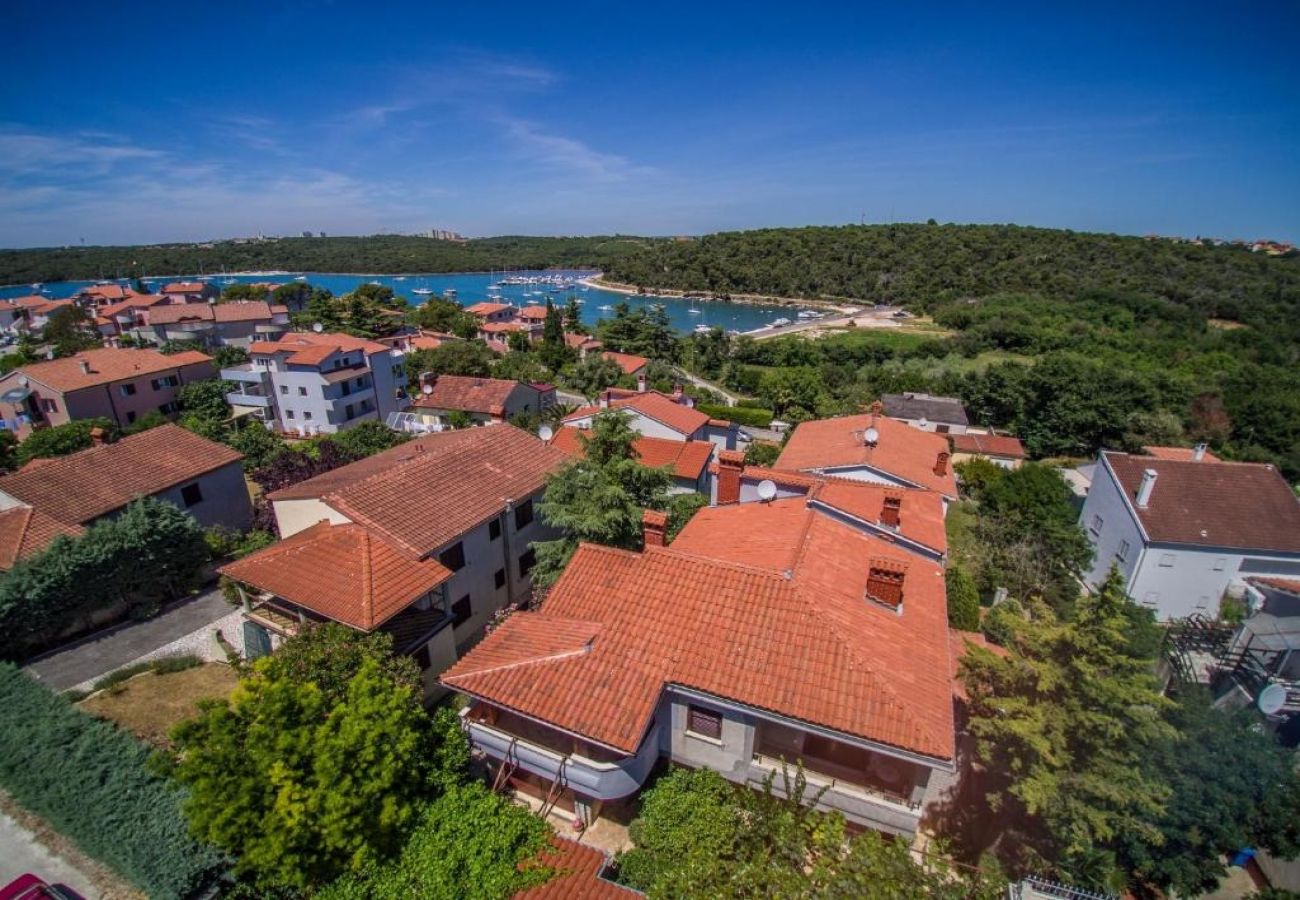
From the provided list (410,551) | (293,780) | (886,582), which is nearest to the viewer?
(293,780)

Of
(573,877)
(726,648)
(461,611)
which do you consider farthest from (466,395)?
(573,877)

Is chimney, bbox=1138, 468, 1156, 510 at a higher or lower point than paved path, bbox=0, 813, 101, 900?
higher

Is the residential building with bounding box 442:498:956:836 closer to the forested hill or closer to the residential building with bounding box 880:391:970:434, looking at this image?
the residential building with bounding box 880:391:970:434

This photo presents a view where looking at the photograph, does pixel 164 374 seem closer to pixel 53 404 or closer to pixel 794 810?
pixel 53 404

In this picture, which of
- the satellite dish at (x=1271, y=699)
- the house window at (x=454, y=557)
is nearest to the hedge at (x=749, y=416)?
the house window at (x=454, y=557)

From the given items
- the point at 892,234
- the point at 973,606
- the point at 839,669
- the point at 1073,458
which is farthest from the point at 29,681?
the point at 892,234

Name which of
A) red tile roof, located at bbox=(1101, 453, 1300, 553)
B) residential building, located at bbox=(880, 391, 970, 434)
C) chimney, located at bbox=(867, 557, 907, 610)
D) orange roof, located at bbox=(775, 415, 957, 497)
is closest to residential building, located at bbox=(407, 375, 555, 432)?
orange roof, located at bbox=(775, 415, 957, 497)

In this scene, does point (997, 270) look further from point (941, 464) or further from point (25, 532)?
point (25, 532)
